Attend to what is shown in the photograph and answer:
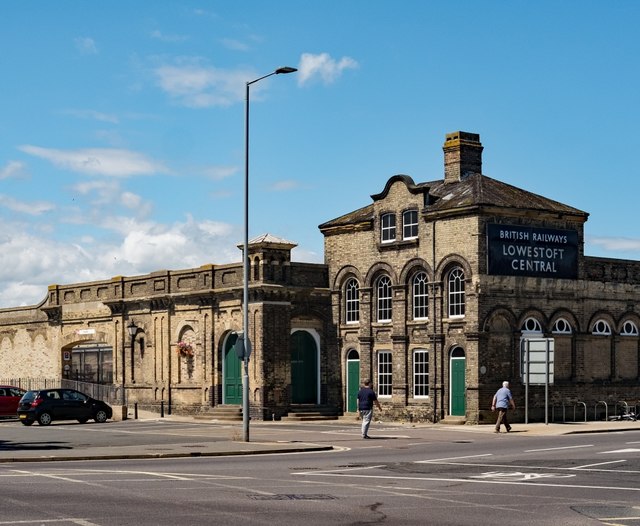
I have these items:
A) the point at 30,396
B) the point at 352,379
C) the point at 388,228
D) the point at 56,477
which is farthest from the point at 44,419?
the point at 56,477

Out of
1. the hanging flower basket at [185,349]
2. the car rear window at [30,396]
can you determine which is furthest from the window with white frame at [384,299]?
the car rear window at [30,396]

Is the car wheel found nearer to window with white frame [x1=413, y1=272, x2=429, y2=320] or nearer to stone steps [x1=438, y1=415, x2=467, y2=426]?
window with white frame [x1=413, y1=272, x2=429, y2=320]

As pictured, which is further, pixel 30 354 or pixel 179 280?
pixel 30 354

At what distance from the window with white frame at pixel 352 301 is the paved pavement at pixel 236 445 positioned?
6.07 m

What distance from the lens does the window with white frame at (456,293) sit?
43.2 metres

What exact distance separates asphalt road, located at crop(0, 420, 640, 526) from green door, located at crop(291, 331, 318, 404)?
49.2ft

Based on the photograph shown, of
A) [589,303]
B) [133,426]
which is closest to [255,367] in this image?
[133,426]

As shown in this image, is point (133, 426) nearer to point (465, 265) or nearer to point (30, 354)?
point (465, 265)

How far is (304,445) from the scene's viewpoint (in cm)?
2997

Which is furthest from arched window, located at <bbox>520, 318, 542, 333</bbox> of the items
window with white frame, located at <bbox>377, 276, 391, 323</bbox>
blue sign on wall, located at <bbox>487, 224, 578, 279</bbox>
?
window with white frame, located at <bbox>377, 276, 391, 323</bbox>

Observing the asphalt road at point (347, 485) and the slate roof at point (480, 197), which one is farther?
the slate roof at point (480, 197)

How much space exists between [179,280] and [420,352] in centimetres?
1199

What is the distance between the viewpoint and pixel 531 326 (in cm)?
4406

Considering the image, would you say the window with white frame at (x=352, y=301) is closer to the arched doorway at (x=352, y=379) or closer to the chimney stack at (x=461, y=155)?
the arched doorway at (x=352, y=379)
